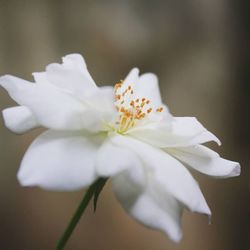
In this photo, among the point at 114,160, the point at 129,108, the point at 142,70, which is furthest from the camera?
the point at 142,70

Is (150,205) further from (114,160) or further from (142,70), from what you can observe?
(142,70)

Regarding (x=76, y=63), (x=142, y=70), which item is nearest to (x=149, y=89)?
(x=76, y=63)

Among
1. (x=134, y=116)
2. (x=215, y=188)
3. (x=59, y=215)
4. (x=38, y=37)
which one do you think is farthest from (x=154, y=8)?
(x=134, y=116)

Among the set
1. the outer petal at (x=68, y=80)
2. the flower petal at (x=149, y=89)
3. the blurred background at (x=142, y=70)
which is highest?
the outer petal at (x=68, y=80)

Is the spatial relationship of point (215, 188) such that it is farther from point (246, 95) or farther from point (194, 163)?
point (194, 163)

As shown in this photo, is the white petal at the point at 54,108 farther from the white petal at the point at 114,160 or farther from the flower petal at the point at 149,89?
the flower petal at the point at 149,89

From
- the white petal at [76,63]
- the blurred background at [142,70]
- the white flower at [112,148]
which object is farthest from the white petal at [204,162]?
the blurred background at [142,70]

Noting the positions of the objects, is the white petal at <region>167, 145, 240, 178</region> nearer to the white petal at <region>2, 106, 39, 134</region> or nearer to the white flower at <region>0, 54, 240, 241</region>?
the white flower at <region>0, 54, 240, 241</region>

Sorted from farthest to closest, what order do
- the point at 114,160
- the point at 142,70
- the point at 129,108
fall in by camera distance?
the point at 142,70
the point at 129,108
the point at 114,160
